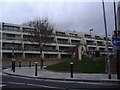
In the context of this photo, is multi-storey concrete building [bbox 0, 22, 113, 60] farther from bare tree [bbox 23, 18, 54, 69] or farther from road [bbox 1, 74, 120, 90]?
road [bbox 1, 74, 120, 90]

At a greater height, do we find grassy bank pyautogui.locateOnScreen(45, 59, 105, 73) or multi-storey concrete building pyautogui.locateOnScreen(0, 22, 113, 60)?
multi-storey concrete building pyautogui.locateOnScreen(0, 22, 113, 60)

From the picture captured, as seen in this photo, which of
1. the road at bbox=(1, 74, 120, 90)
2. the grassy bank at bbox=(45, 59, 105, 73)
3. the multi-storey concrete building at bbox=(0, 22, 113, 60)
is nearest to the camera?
the road at bbox=(1, 74, 120, 90)

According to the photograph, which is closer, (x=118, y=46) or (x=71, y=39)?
(x=118, y=46)

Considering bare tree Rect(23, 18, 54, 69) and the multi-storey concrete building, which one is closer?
bare tree Rect(23, 18, 54, 69)

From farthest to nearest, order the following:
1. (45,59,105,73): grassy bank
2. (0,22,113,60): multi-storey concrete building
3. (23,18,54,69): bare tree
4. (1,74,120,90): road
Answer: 1. (0,22,113,60): multi-storey concrete building
2. (23,18,54,69): bare tree
3. (45,59,105,73): grassy bank
4. (1,74,120,90): road

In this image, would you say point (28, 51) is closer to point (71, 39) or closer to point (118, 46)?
point (71, 39)

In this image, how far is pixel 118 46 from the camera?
39.2 ft

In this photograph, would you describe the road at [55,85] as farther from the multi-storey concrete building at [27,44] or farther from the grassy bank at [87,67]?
the multi-storey concrete building at [27,44]

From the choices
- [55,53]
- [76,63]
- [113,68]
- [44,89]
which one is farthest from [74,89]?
[55,53]

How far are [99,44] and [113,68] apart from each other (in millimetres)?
66507

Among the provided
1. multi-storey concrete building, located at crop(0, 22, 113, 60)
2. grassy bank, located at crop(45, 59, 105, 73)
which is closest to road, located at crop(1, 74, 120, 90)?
grassy bank, located at crop(45, 59, 105, 73)

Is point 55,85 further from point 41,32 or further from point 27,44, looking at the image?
point 27,44

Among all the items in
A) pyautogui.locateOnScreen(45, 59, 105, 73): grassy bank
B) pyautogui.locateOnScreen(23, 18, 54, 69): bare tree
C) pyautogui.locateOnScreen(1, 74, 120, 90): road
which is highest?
pyautogui.locateOnScreen(23, 18, 54, 69): bare tree

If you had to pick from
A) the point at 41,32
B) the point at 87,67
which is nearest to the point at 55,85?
the point at 87,67
